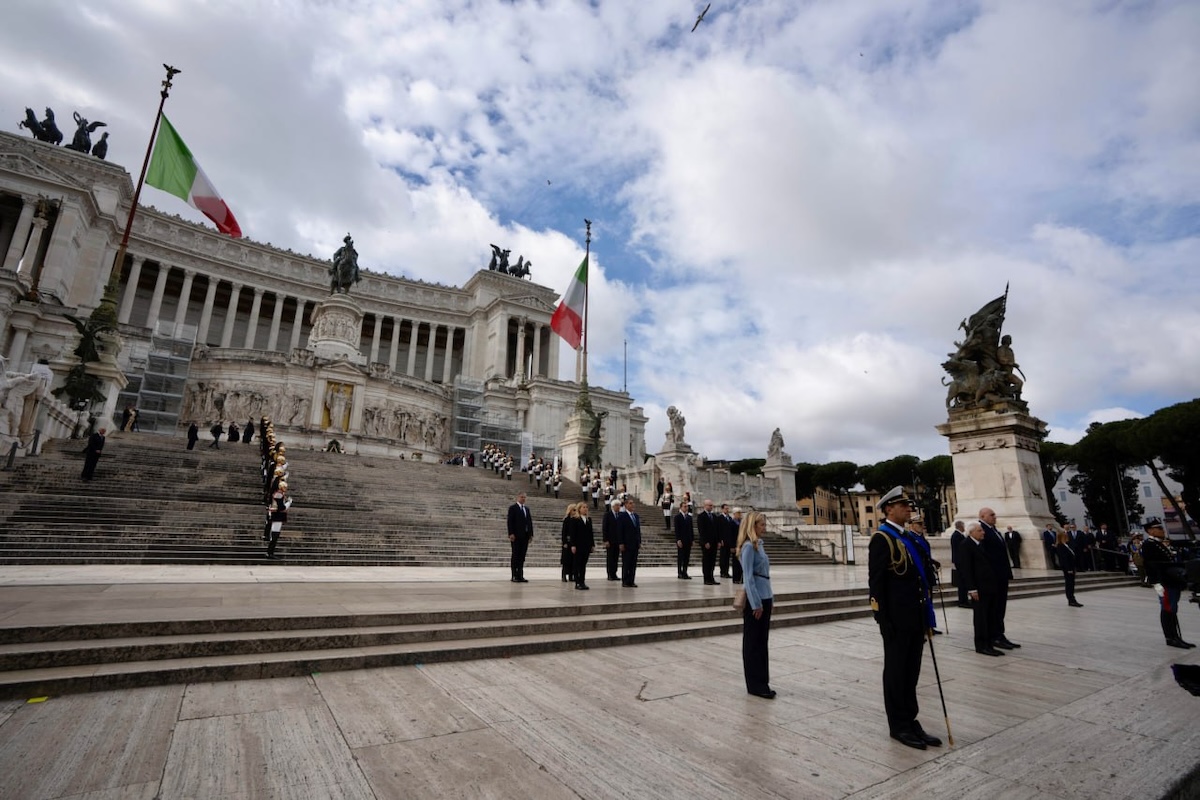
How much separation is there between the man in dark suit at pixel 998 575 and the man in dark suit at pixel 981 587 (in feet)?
0.17

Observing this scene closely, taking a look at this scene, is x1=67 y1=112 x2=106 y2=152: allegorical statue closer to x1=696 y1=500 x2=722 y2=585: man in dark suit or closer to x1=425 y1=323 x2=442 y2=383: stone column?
x1=425 y1=323 x2=442 y2=383: stone column

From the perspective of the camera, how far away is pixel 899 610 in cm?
425

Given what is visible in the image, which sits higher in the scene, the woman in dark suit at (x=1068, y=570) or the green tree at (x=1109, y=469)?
the green tree at (x=1109, y=469)

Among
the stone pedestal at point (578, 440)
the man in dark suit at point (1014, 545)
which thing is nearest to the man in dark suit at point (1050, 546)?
the man in dark suit at point (1014, 545)

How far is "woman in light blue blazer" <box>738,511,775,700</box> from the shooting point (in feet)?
16.2

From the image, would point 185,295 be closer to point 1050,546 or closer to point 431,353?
point 431,353

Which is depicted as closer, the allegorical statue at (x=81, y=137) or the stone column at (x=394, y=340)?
the allegorical statue at (x=81, y=137)

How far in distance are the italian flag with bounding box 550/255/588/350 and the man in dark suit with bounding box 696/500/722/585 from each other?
1634 cm

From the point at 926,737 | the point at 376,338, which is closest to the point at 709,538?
the point at 926,737

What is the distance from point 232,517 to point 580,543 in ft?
30.2

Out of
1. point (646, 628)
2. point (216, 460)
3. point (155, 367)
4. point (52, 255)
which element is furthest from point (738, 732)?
point (52, 255)

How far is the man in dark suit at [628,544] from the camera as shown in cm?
1109

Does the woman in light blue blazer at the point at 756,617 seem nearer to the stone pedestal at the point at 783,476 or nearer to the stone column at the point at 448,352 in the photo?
the stone pedestal at the point at 783,476

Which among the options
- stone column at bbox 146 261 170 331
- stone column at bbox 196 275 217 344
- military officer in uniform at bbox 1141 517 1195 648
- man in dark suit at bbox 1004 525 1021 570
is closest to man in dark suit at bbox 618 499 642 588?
military officer in uniform at bbox 1141 517 1195 648
